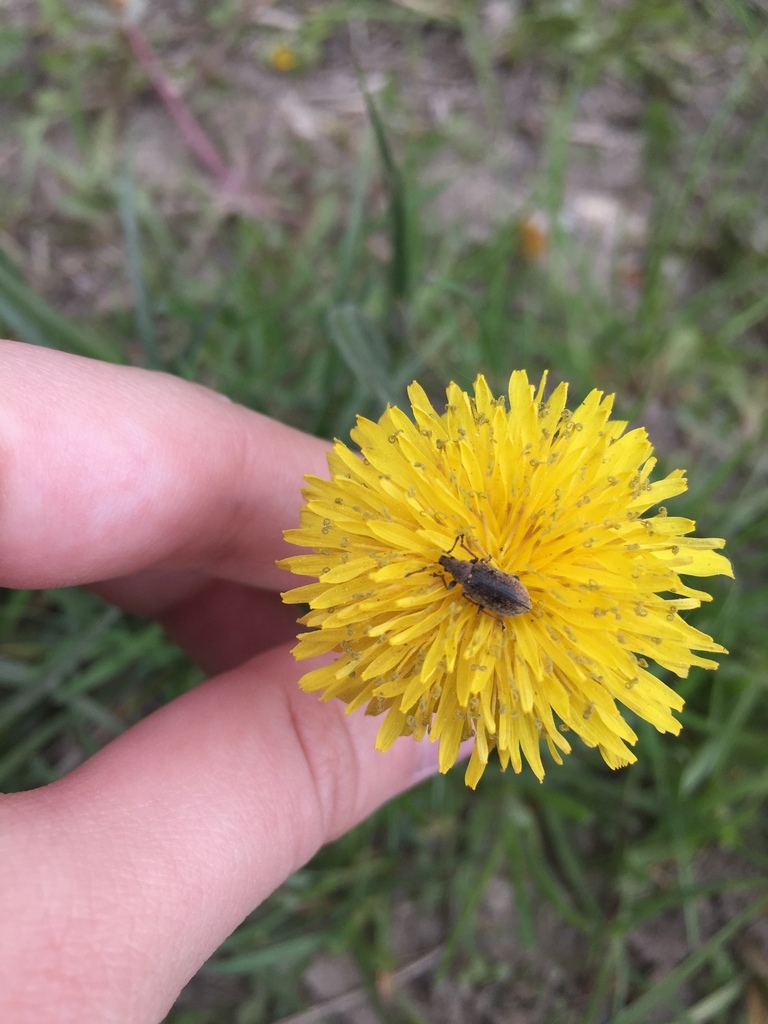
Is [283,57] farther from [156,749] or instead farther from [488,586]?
[156,749]

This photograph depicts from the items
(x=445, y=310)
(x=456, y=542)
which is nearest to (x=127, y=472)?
(x=456, y=542)

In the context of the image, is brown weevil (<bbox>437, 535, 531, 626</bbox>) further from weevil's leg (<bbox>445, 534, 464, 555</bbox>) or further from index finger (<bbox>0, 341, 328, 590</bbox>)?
index finger (<bbox>0, 341, 328, 590</bbox>)

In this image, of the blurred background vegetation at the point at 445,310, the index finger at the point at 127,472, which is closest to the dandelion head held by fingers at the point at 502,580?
the index finger at the point at 127,472

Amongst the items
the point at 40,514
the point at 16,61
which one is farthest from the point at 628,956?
the point at 16,61

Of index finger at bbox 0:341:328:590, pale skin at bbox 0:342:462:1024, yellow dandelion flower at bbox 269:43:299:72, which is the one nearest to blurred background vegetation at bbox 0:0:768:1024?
yellow dandelion flower at bbox 269:43:299:72

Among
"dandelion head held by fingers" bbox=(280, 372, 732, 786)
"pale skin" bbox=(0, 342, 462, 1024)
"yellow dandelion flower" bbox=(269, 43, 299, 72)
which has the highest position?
"yellow dandelion flower" bbox=(269, 43, 299, 72)

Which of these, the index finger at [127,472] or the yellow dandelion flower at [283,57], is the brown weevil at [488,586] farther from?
the yellow dandelion flower at [283,57]

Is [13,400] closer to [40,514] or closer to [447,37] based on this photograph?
[40,514]
